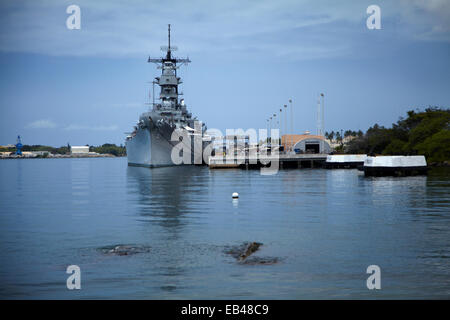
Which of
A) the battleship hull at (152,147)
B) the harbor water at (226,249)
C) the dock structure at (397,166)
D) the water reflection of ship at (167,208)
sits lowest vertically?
the harbor water at (226,249)

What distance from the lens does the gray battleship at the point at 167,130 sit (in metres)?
95.3

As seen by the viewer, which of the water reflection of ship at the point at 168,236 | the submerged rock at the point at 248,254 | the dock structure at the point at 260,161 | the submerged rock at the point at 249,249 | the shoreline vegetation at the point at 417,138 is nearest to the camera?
the water reflection of ship at the point at 168,236

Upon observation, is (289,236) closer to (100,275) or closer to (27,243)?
(100,275)

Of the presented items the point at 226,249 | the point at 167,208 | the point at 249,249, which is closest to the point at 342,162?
the point at 167,208

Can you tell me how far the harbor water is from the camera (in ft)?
49.1

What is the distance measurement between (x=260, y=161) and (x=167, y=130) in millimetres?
22629

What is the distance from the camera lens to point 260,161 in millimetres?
104562

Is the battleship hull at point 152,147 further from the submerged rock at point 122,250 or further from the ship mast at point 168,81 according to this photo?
the submerged rock at point 122,250

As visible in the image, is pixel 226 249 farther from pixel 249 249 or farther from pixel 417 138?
pixel 417 138

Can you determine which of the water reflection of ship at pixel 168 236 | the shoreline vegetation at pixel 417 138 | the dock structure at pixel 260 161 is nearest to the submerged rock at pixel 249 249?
the water reflection of ship at pixel 168 236

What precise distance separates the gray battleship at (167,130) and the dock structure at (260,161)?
1003cm

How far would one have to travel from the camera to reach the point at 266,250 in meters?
20.0

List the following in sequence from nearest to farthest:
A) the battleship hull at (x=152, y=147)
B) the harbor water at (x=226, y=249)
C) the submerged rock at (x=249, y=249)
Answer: the harbor water at (x=226, y=249), the submerged rock at (x=249, y=249), the battleship hull at (x=152, y=147)
